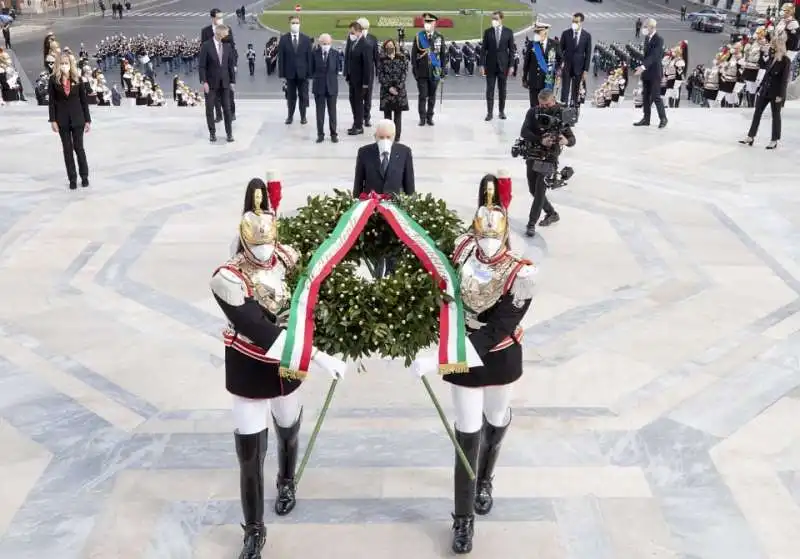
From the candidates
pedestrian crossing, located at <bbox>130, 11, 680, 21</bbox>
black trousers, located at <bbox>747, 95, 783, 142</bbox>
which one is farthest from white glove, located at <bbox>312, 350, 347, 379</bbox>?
pedestrian crossing, located at <bbox>130, 11, 680, 21</bbox>

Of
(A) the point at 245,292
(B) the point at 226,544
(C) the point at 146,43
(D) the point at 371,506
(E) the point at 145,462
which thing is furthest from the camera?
(C) the point at 146,43

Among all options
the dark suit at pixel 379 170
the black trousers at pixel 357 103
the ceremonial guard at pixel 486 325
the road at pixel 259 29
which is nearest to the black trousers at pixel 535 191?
Answer: the dark suit at pixel 379 170

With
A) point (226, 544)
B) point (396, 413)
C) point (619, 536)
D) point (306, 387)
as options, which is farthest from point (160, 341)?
point (619, 536)

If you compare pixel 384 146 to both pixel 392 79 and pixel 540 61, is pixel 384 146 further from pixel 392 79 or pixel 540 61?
pixel 540 61

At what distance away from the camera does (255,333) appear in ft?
11.6

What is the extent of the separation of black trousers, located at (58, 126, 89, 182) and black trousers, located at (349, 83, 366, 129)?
4.50m

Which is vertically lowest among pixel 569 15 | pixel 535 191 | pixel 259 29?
pixel 259 29

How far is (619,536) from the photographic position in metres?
4.29

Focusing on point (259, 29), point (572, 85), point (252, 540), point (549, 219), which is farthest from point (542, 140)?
point (259, 29)

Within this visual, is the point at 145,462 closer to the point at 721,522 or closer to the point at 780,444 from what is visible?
the point at 721,522

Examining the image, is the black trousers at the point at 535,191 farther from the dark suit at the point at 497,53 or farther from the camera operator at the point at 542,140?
the dark suit at the point at 497,53

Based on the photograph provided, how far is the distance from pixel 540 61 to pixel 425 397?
9322 millimetres

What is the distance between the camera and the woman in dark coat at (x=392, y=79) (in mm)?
12109

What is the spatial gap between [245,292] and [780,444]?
3.62 metres
